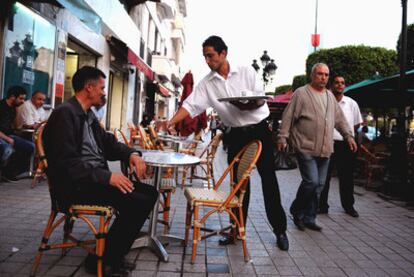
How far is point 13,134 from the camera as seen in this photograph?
21.9 ft

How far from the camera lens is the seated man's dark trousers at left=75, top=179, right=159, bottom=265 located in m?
2.82

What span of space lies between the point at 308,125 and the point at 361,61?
1780 centimetres

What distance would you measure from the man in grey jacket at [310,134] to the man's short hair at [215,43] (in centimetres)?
139

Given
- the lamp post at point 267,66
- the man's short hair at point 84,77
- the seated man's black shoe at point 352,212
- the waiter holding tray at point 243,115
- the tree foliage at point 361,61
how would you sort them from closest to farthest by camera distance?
the man's short hair at point 84,77, the waiter holding tray at point 243,115, the seated man's black shoe at point 352,212, the lamp post at point 267,66, the tree foliage at point 361,61

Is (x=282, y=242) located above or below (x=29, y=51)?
below

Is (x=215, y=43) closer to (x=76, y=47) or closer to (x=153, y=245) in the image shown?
(x=153, y=245)

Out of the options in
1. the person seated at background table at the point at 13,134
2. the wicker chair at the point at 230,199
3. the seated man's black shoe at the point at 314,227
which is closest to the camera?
the wicker chair at the point at 230,199

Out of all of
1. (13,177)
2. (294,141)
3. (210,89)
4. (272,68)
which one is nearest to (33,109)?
(13,177)

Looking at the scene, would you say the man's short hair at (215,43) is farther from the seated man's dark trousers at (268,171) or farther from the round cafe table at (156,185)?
the round cafe table at (156,185)

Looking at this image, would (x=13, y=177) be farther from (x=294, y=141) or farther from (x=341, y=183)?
(x=341, y=183)

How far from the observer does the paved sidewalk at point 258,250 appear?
317 centimetres

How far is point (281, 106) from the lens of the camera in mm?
13703

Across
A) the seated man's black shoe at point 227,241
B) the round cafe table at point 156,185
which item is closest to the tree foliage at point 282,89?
the seated man's black shoe at point 227,241

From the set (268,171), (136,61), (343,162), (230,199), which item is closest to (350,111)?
(343,162)
